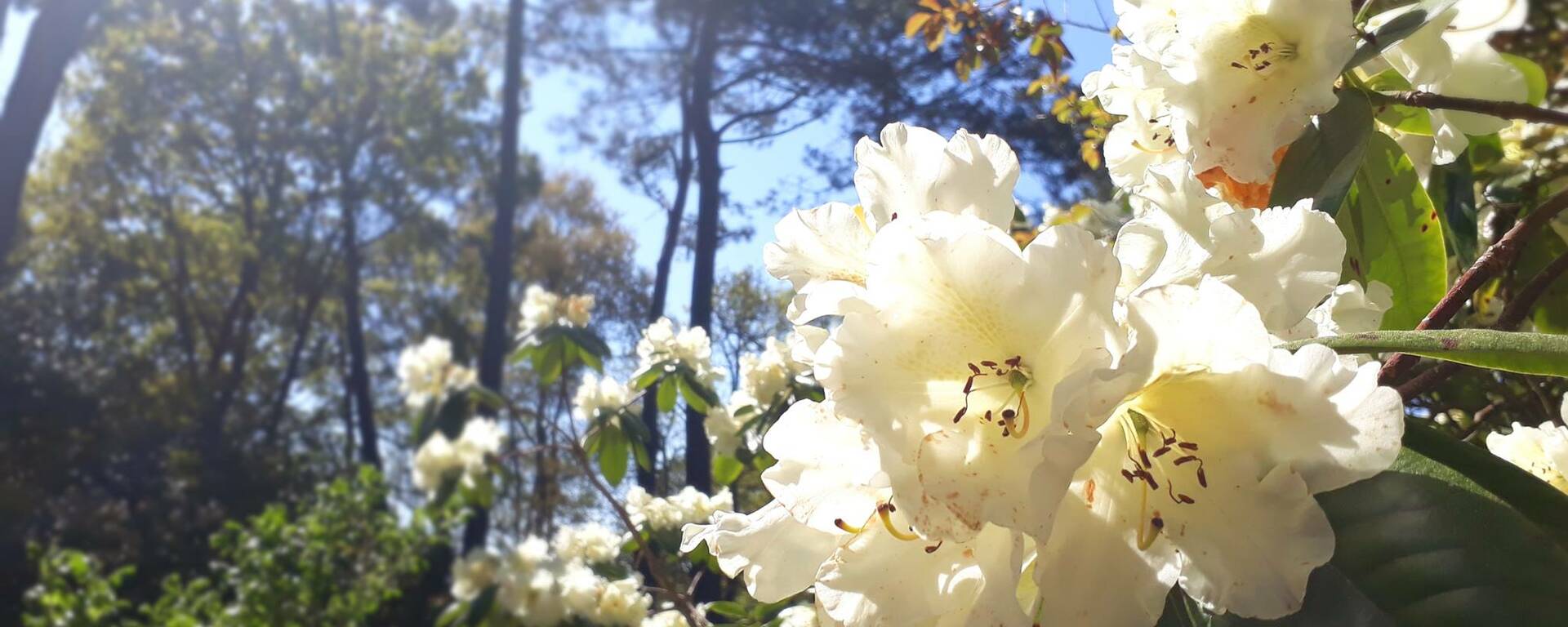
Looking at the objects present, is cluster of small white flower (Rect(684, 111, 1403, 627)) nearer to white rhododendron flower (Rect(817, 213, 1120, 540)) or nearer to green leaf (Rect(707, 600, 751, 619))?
white rhododendron flower (Rect(817, 213, 1120, 540))

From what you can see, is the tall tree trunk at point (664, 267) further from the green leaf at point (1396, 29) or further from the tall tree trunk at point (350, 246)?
the tall tree trunk at point (350, 246)

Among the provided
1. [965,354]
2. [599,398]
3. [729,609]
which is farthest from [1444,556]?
[599,398]

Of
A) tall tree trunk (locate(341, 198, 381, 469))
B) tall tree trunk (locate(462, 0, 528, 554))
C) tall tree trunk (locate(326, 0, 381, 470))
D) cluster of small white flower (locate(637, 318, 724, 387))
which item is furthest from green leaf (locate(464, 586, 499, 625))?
tall tree trunk (locate(326, 0, 381, 470))

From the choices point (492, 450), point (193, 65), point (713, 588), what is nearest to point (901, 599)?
point (492, 450)

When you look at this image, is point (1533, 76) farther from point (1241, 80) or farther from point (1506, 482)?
point (1506, 482)

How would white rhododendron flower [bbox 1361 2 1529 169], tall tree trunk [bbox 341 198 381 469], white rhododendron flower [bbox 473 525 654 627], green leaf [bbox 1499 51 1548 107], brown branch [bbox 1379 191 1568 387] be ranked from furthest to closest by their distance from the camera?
tall tree trunk [bbox 341 198 381 469], white rhododendron flower [bbox 473 525 654 627], green leaf [bbox 1499 51 1548 107], white rhododendron flower [bbox 1361 2 1529 169], brown branch [bbox 1379 191 1568 387]

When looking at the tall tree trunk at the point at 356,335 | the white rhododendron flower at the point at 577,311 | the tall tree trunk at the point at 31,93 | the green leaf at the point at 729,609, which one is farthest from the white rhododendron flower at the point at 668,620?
the tall tree trunk at the point at 356,335

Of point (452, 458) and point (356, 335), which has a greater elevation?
point (356, 335)
